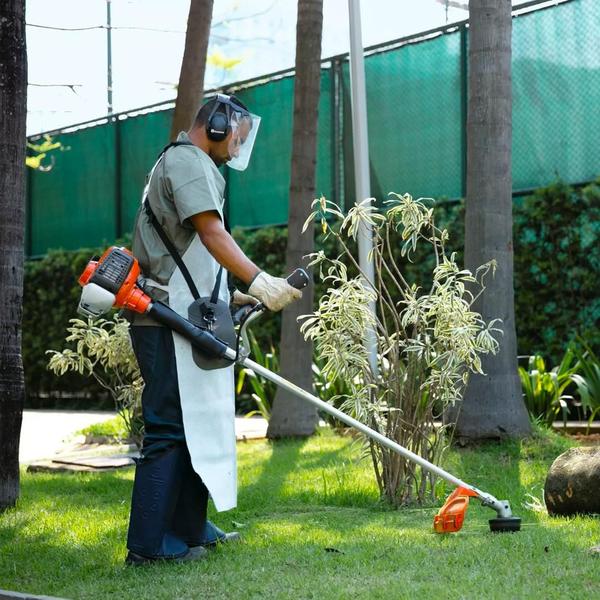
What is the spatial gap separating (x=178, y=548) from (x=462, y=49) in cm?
840

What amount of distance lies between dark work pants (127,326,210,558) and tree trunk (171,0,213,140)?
4.28 meters

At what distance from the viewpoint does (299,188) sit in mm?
9914

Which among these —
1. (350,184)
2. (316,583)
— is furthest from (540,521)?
(350,184)

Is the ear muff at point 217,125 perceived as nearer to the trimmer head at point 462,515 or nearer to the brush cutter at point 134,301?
the brush cutter at point 134,301

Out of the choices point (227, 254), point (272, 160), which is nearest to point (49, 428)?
point (272, 160)

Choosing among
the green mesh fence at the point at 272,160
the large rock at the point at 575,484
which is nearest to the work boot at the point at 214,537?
the large rock at the point at 575,484

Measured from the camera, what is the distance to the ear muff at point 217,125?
16.4 feet

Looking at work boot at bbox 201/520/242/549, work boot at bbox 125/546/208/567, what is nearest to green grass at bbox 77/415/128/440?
work boot at bbox 201/520/242/549

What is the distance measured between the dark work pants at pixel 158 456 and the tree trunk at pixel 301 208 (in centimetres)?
495

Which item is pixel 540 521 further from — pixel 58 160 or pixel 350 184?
pixel 58 160

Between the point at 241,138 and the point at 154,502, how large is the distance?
1.71m

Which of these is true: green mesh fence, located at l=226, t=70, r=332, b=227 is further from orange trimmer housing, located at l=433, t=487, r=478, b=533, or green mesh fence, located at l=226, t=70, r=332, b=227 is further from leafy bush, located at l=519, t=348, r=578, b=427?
orange trimmer housing, located at l=433, t=487, r=478, b=533

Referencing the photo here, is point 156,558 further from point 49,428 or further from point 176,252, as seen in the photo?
point 49,428

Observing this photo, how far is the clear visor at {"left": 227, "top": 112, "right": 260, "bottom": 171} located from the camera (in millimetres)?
5051
